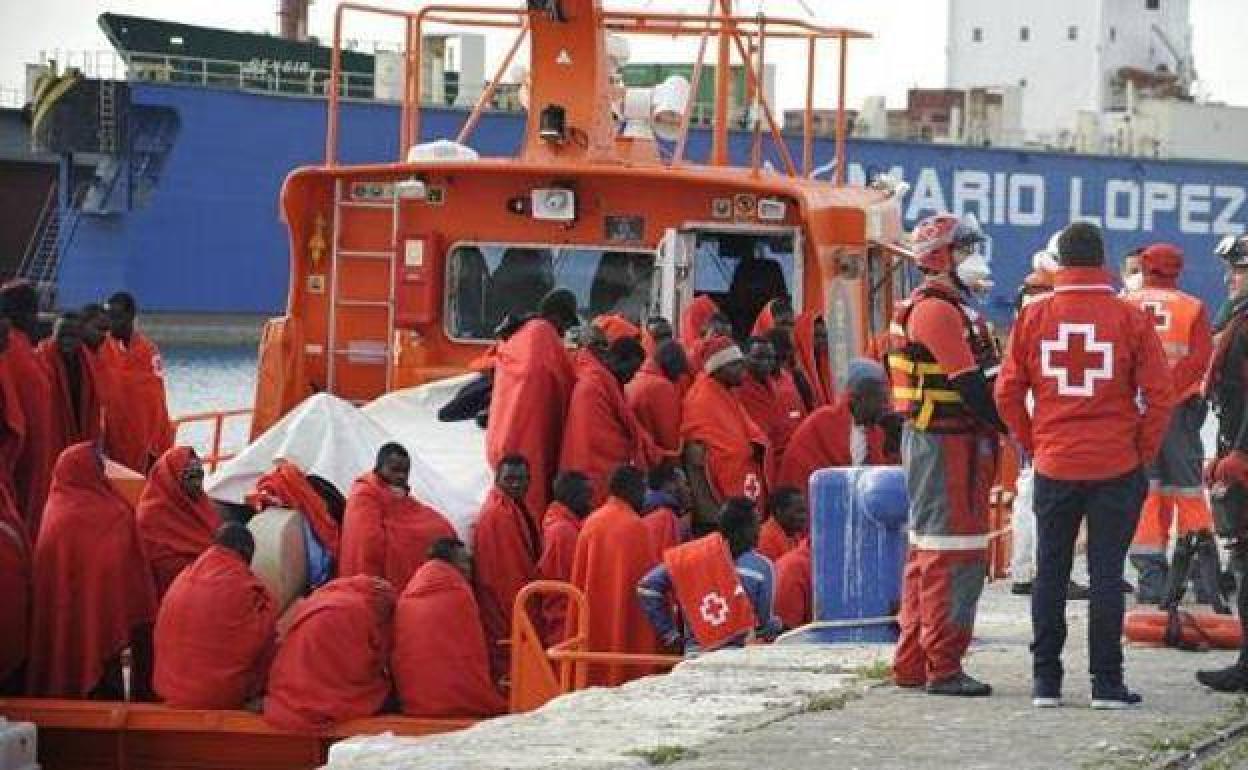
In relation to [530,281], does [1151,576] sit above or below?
below

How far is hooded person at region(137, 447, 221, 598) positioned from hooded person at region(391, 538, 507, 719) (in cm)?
127

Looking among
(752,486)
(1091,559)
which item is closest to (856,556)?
(1091,559)

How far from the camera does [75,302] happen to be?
59438 mm

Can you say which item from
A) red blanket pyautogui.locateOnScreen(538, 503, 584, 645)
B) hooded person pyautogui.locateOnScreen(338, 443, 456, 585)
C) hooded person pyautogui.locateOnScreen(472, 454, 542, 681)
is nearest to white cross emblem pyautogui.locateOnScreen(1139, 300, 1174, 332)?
red blanket pyautogui.locateOnScreen(538, 503, 584, 645)

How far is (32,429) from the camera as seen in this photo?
47.1 ft

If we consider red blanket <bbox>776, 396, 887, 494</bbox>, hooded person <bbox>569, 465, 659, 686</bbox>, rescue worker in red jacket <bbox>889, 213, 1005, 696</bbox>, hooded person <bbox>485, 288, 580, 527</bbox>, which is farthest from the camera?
red blanket <bbox>776, 396, 887, 494</bbox>

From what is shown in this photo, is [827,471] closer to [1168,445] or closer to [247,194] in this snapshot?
[1168,445]

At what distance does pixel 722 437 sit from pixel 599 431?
2.36 feet

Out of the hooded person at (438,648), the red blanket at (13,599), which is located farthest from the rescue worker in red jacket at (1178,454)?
the red blanket at (13,599)

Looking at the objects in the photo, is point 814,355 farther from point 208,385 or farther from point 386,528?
point 208,385

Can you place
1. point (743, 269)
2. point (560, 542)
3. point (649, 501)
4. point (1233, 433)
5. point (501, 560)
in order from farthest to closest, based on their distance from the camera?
1. point (743, 269)
2. point (649, 501)
3. point (501, 560)
4. point (560, 542)
5. point (1233, 433)

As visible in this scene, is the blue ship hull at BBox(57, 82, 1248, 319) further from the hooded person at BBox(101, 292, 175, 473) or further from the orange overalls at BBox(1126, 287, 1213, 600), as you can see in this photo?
the orange overalls at BBox(1126, 287, 1213, 600)

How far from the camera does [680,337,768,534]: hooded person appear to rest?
14234 mm

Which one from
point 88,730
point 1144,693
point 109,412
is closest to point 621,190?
point 109,412
